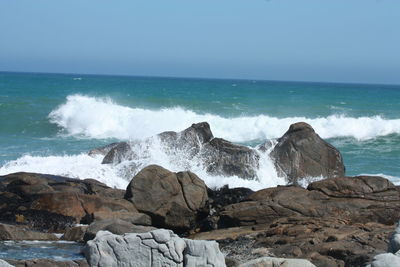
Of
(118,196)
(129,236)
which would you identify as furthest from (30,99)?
(129,236)

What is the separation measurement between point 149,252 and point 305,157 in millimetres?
10117

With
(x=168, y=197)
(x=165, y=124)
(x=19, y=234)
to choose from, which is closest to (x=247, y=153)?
(x=168, y=197)

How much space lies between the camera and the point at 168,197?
554 inches

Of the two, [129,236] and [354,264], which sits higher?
[129,236]

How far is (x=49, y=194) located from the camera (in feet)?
45.4

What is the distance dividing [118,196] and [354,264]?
638cm

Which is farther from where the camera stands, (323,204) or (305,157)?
(305,157)

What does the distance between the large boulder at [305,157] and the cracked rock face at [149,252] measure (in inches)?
381

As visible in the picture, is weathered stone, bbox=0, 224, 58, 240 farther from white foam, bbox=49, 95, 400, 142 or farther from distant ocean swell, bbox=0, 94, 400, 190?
white foam, bbox=49, 95, 400, 142

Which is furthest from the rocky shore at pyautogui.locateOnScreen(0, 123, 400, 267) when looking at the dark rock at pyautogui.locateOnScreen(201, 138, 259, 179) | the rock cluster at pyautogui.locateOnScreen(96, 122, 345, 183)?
the rock cluster at pyautogui.locateOnScreen(96, 122, 345, 183)

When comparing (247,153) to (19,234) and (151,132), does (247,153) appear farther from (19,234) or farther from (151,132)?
(151,132)

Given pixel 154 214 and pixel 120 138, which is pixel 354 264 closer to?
pixel 154 214

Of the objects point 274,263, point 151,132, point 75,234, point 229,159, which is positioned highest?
point 274,263

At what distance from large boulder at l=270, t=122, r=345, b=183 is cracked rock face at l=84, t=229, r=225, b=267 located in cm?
968
